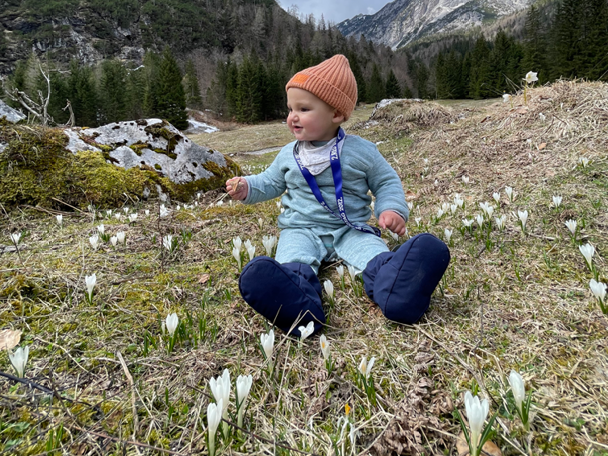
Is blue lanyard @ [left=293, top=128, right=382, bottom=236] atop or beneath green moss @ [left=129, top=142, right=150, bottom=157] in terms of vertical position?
atop

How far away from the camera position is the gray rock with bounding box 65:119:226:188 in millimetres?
5739

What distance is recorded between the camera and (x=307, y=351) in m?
1.73

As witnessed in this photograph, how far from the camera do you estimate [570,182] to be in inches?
147

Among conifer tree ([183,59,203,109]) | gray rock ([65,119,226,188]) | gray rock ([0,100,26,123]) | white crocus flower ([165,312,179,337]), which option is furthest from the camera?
conifer tree ([183,59,203,109])

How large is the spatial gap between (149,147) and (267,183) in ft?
14.0

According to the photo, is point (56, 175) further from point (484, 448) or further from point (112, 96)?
point (112, 96)

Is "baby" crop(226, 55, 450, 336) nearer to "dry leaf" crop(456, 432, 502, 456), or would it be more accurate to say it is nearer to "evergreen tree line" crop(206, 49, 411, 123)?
"dry leaf" crop(456, 432, 502, 456)

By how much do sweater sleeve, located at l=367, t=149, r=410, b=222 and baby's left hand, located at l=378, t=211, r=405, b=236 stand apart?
0.49 ft

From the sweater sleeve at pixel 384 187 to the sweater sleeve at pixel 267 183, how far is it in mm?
864

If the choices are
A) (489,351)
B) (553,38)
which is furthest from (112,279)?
(553,38)

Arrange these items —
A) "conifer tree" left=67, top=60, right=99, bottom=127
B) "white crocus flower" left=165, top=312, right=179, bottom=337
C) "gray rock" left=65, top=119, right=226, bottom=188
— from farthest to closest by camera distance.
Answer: "conifer tree" left=67, top=60, right=99, bottom=127 < "gray rock" left=65, top=119, right=226, bottom=188 < "white crocus flower" left=165, top=312, right=179, bottom=337

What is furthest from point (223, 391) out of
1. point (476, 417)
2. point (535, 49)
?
point (535, 49)

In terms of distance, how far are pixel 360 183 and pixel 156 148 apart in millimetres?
4958

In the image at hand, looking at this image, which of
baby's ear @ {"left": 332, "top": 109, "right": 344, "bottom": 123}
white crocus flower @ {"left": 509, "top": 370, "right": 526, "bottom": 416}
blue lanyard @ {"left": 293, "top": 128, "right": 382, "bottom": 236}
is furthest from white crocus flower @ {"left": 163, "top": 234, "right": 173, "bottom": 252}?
white crocus flower @ {"left": 509, "top": 370, "right": 526, "bottom": 416}
